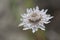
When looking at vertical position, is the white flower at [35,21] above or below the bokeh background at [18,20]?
below

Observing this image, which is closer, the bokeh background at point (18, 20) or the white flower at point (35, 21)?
the white flower at point (35, 21)

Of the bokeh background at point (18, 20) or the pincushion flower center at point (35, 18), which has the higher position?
the bokeh background at point (18, 20)

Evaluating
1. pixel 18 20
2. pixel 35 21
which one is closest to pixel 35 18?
pixel 35 21

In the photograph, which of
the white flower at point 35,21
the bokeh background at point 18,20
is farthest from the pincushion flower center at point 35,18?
the bokeh background at point 18,20

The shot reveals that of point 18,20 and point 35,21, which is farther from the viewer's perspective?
point 18,20

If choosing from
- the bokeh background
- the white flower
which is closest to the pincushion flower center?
the white flower

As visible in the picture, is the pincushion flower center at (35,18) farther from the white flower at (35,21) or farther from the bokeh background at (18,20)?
the bokeh background at (18,20)

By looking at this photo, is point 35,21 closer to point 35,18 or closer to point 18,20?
point 35,18

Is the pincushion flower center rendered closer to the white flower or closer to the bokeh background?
the white flower

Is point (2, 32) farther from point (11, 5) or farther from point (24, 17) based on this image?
point (24, 17)
